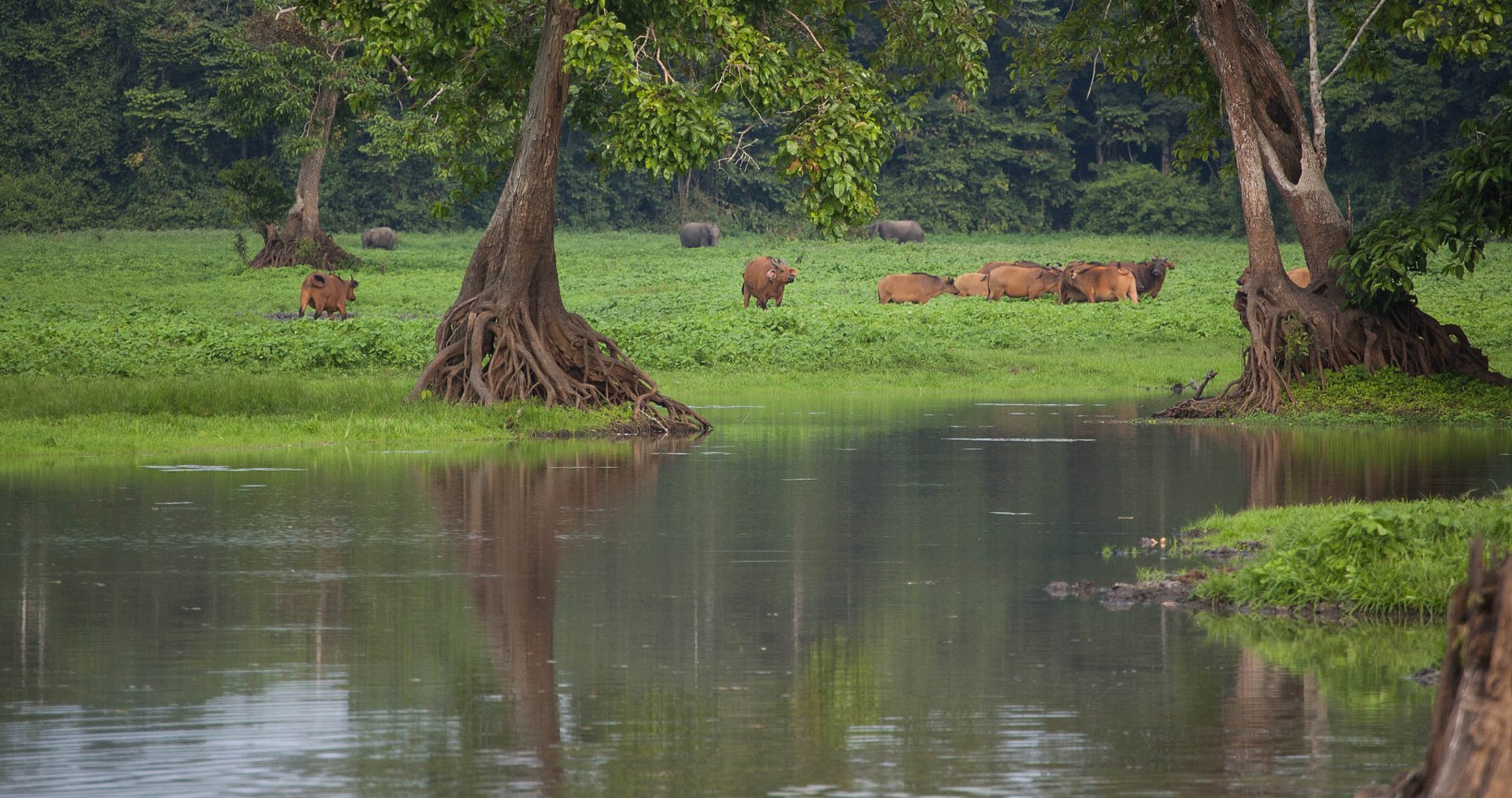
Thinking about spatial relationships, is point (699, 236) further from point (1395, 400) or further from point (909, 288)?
point (1395, 400)

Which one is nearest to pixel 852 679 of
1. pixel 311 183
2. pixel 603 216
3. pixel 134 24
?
pixel 311 183

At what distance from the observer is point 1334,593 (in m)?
10.4

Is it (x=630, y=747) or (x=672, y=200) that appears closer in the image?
(x=630, y=747)

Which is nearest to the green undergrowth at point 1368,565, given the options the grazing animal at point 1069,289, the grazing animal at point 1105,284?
the grazing animal at point 1105,284

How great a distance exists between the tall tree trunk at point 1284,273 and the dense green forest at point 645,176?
3699cm

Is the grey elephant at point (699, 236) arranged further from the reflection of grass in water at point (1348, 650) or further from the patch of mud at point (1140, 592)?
the reflection of grass in water at point (1348, 650)

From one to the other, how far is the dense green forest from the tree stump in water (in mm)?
54213

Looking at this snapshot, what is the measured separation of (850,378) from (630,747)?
23.9 metres

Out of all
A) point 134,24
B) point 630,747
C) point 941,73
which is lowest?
point 630,747

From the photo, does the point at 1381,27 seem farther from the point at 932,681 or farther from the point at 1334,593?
the point at 932,681

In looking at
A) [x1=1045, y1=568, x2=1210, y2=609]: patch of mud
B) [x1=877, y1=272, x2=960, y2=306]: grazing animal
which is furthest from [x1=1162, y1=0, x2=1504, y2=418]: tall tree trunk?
[x1=877, y1=272, x2=960, y2=306]: grazing animal

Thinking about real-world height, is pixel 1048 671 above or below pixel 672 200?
below

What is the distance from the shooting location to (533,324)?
73.8ft

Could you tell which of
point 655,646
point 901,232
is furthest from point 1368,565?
point 901,232
